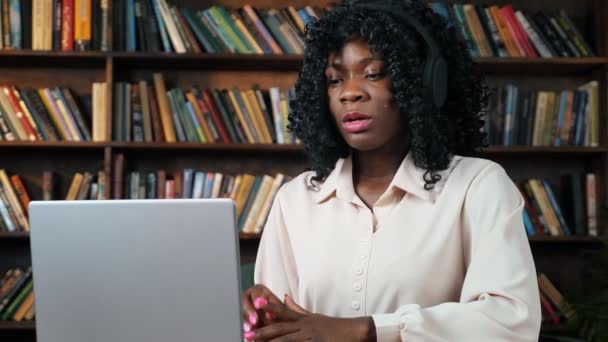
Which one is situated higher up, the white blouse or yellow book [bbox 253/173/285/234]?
the white blouse

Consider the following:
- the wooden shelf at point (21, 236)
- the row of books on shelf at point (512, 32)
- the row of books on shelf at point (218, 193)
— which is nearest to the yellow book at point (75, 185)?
the row of books on shelf at point (218, 193)

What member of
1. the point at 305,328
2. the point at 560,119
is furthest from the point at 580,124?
the point at 305,328

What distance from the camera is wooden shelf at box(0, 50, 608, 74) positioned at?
309 cm

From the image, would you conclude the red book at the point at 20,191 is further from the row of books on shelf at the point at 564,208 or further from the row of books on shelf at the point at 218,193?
the row of books on shelf at the point at 564,208

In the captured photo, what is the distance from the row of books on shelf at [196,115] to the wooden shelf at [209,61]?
112mm

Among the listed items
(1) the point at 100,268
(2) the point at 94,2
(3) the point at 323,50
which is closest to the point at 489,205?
(3) the point at 323,50

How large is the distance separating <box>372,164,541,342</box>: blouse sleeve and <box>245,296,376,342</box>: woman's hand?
34 millimetres

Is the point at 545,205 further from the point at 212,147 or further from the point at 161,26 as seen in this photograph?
the point at 161,26

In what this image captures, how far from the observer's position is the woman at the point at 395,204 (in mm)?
1144

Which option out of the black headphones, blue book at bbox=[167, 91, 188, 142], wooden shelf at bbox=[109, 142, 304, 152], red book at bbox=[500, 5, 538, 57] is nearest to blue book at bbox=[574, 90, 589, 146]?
red book at bbox=[500, 5, 538, 57]

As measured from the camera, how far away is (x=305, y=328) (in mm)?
1046

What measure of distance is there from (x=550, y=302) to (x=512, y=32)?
3.68 feet

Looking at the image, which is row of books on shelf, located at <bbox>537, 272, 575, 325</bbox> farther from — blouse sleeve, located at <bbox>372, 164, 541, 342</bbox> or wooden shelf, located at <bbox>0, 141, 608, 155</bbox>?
blouse sleeve, located at <bbox>372, 164, 541, 342</bbox>

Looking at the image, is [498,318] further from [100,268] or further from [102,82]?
[102,82]
